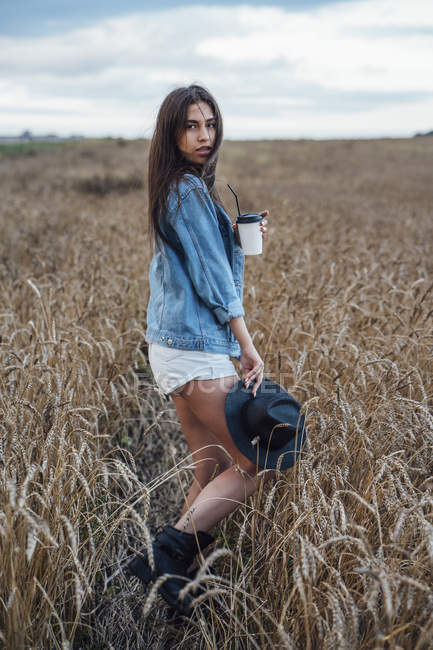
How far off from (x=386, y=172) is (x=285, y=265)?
17273 mm

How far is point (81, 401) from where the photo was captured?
7.73 ft

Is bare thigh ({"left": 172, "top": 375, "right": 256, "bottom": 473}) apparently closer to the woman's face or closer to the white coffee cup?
the white coffee cup

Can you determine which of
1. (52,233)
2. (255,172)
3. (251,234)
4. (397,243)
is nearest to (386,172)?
(255,172)

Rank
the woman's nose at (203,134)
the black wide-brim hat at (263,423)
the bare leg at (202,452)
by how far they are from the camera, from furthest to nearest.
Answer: the bare leg at (202,452)
the woman's nose at (203,134)
the black wide-brim hat at (263,423)

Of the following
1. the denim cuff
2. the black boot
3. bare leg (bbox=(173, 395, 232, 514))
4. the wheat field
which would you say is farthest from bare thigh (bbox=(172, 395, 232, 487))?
the denim cuff

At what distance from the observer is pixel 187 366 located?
1612mm

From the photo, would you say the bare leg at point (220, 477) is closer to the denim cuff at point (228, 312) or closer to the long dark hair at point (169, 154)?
the denim cuff at point (228, 312)

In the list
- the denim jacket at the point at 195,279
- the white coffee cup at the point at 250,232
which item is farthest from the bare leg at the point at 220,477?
the white coffee cup at the point at 250,232

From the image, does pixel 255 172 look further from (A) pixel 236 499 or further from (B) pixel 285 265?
(A) pixel 236 499

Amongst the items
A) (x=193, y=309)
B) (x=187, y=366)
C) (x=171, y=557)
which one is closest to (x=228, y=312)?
(x=193, y=309)

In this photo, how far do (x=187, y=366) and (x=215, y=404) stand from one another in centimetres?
16

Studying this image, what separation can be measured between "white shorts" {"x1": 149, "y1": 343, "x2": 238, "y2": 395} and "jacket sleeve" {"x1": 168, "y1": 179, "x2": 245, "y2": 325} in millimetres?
140

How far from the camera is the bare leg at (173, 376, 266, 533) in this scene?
1.62m

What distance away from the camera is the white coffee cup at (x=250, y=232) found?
1689mm
